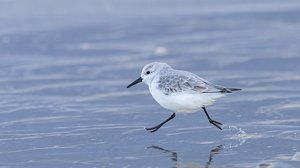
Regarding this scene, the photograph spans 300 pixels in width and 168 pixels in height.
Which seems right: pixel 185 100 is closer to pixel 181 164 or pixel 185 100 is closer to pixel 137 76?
pixel 181 164

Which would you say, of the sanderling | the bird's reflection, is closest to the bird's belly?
the sanderling

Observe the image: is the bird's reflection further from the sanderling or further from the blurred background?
the sanderling

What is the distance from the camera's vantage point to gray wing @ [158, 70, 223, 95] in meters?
7.07

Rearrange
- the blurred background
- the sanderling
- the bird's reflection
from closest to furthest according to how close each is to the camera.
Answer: the bird's reflection < the blurred background < the sanderling

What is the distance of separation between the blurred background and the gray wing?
1.65ft

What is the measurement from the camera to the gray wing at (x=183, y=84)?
7.07 metres

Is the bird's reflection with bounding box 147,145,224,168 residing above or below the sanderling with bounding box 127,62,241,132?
below

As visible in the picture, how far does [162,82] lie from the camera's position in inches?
291

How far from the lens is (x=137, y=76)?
1048cm

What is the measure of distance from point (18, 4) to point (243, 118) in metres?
8.10

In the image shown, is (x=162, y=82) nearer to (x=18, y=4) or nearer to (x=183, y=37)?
(x=183, y=37)

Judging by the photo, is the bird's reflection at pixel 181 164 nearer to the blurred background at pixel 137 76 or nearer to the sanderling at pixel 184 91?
the blurred background at pixel 137 76

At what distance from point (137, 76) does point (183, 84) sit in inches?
130

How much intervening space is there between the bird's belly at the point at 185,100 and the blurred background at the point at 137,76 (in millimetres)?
324
